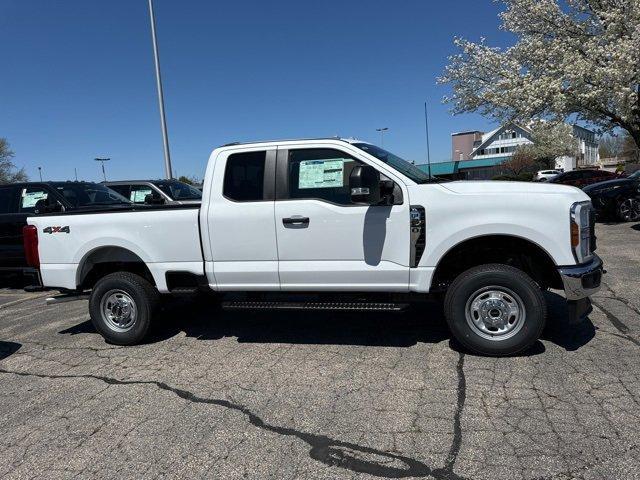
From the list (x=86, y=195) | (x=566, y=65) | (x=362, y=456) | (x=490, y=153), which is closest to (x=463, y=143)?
(x=490, y=153)

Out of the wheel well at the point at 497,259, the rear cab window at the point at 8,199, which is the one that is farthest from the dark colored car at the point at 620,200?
the rear cab window at the point at 8,199

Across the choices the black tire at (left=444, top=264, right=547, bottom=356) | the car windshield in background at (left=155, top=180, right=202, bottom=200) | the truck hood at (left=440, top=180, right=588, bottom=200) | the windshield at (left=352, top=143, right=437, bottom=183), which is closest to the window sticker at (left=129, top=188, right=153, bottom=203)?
the car windshield in background at (left=155, top=180, right=202, bottom=200)

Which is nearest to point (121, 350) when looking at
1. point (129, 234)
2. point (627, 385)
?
point (129, 234)

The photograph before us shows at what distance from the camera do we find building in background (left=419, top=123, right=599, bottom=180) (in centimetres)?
6106

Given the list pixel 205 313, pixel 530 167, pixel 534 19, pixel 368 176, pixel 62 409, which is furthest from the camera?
pixel 530 167

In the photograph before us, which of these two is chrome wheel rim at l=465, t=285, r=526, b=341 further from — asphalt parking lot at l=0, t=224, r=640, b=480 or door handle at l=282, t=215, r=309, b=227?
door handle at l=282, t=215, r=309, b=227

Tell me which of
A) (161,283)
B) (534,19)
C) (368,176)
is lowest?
(161,283)

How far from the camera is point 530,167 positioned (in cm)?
6053

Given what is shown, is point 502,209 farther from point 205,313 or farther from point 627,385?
point 205,313

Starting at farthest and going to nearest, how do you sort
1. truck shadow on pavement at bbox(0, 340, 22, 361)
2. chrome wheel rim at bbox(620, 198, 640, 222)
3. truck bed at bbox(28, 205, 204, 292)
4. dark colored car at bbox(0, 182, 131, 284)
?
chrome wheel rim at bbox(620, 198, 640, 222), dark colored car at bbox(0, 182, 131, 284), truck shadow on pavement at bbox(0, 340, 22, 361), truck bed at bbox(28, 205, 204, 292)

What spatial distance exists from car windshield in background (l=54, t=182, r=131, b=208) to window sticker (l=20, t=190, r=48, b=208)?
277 mm

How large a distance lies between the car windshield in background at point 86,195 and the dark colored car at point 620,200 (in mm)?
11926

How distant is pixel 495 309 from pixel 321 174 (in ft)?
6.69

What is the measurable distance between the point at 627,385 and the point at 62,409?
4.47m
